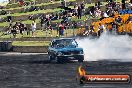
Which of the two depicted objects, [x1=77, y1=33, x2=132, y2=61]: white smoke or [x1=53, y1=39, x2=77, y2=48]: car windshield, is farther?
[x1=77, y1=33, x2=132, y2=61]: white smoke

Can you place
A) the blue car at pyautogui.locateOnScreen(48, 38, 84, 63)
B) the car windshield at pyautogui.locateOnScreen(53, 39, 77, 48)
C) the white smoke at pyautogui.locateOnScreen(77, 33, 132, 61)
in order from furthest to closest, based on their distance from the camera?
the white smoke at pyautogui.locateOnScreen(77, 33, 132, 61), the car windshield at pyautogui.locateOnScreen(53, 39, 77, 48), the blue car at pyautogui.locateOnScreen(48, 38, 84, 63)

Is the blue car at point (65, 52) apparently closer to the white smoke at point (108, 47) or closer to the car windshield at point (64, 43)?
the car windshield at point (64, 43)

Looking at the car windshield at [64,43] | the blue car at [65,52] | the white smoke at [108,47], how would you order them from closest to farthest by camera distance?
the blue car at [65,52] < the car windshield at [64,43] < the white smoke at [108,47]

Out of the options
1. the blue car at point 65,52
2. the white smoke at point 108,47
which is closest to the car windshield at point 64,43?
the blue car at point 65,52

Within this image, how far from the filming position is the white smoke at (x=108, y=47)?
36188 millimetres

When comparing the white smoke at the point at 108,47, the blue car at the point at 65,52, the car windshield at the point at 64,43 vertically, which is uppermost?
the car windshield at the point at 64,43

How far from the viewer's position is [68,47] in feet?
107

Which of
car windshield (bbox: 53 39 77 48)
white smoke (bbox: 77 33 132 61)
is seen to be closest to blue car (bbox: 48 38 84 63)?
car windshield (bbox: 53 39 77 48)

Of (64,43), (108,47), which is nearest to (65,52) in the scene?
(64,43)

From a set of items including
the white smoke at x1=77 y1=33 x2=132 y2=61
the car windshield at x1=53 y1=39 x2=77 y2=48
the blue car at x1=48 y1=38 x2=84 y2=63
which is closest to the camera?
the blue car at x1=48 y1=38 x2=84 y2=63

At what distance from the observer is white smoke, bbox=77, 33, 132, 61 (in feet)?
119

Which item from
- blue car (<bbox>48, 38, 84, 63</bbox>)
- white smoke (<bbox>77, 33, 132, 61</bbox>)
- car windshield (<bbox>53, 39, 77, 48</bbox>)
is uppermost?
car windshield (<bbox>53, 39, 77, 48</bbox>)

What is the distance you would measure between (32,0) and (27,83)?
50.0m

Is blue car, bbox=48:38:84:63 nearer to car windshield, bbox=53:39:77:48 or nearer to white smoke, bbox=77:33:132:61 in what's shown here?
car windshield, bbox=53:39:77:48
